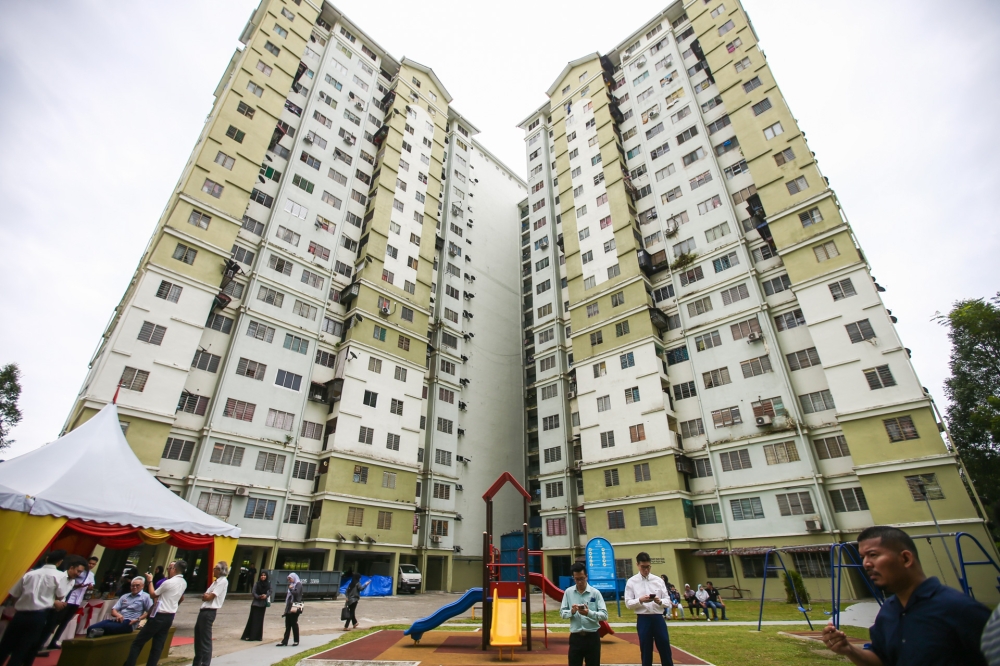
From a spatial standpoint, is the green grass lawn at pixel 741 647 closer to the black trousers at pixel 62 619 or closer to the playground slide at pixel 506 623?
the playground slide at pixel 506 623

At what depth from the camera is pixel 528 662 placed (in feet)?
32.2

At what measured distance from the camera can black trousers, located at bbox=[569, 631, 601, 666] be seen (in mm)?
6547

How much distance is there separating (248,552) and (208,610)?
2649 cm

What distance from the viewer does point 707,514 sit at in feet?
100

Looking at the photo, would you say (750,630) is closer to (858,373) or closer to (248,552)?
(858,373)

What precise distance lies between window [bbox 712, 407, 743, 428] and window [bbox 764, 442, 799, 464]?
2.37m

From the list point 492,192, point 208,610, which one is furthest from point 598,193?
point 208,610

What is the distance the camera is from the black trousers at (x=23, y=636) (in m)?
7.62

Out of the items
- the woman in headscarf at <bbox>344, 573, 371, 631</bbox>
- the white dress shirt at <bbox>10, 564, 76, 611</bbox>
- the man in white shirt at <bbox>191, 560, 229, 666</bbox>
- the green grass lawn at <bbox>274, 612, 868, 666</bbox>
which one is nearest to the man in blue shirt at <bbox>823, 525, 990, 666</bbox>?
the green grass lawn at <bbox>274, 612, 868, 666</bbox>

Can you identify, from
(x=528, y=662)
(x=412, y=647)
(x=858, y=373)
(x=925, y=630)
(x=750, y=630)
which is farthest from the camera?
(x=858, y=373)

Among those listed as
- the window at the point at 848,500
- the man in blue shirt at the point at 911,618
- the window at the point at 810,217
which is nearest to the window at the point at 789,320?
the window at the point at 810,217

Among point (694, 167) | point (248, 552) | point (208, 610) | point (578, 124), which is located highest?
point (578, 124)

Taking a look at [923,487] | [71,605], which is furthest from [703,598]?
[71,605]

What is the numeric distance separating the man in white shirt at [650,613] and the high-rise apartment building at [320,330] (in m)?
27.8
